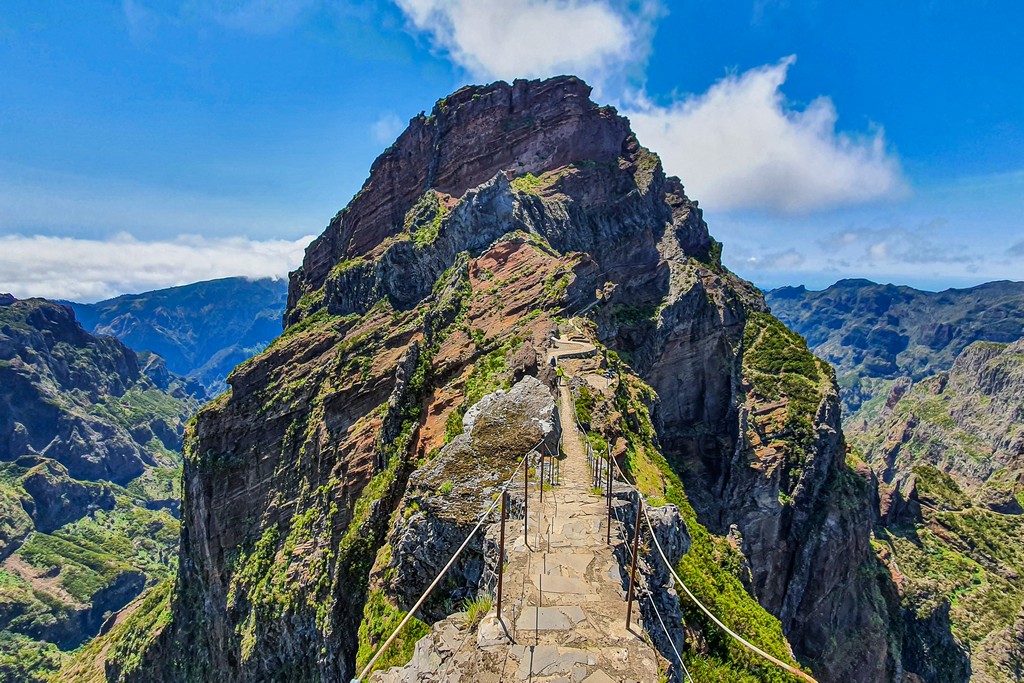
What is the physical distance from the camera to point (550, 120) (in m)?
75.4

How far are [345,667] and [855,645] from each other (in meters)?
48.4

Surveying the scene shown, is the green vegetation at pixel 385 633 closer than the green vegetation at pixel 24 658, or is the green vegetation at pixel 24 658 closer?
the green vegetation at pixel 385 633

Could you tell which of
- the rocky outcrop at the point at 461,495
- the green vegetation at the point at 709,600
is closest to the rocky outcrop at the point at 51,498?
the rocky outcrop at the point at 461,495

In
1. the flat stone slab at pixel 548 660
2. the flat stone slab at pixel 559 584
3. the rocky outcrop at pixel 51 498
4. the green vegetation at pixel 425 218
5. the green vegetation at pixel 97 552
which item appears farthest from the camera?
the rocky outcrop at pixel 51 498

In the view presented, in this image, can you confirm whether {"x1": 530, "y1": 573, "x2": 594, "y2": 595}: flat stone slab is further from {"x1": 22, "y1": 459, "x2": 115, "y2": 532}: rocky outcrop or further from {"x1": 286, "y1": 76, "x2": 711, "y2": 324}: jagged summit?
{"x1": 22, "y1": 459, "x2": 115, "y2": 532}: rocky outcrop

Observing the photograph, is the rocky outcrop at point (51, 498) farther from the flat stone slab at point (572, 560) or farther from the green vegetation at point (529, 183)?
the flat stone slab at point (572, 560)

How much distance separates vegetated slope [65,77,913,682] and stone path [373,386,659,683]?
9374 millimetres

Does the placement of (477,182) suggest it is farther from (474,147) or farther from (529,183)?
(529,183)

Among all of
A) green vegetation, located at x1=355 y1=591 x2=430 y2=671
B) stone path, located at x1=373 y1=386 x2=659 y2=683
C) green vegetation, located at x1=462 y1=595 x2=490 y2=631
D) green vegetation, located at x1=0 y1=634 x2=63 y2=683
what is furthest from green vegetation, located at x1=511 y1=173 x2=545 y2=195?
green vegetation, located at x1=0 y1=634 x2=63 y2=683

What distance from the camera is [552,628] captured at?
396 inches

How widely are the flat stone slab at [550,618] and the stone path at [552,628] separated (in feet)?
0.06

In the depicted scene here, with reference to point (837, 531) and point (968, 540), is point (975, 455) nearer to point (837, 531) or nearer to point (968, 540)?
point (968, 540)

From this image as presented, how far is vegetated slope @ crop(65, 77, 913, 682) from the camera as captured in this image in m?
33.6

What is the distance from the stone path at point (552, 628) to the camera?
30.1 feet
